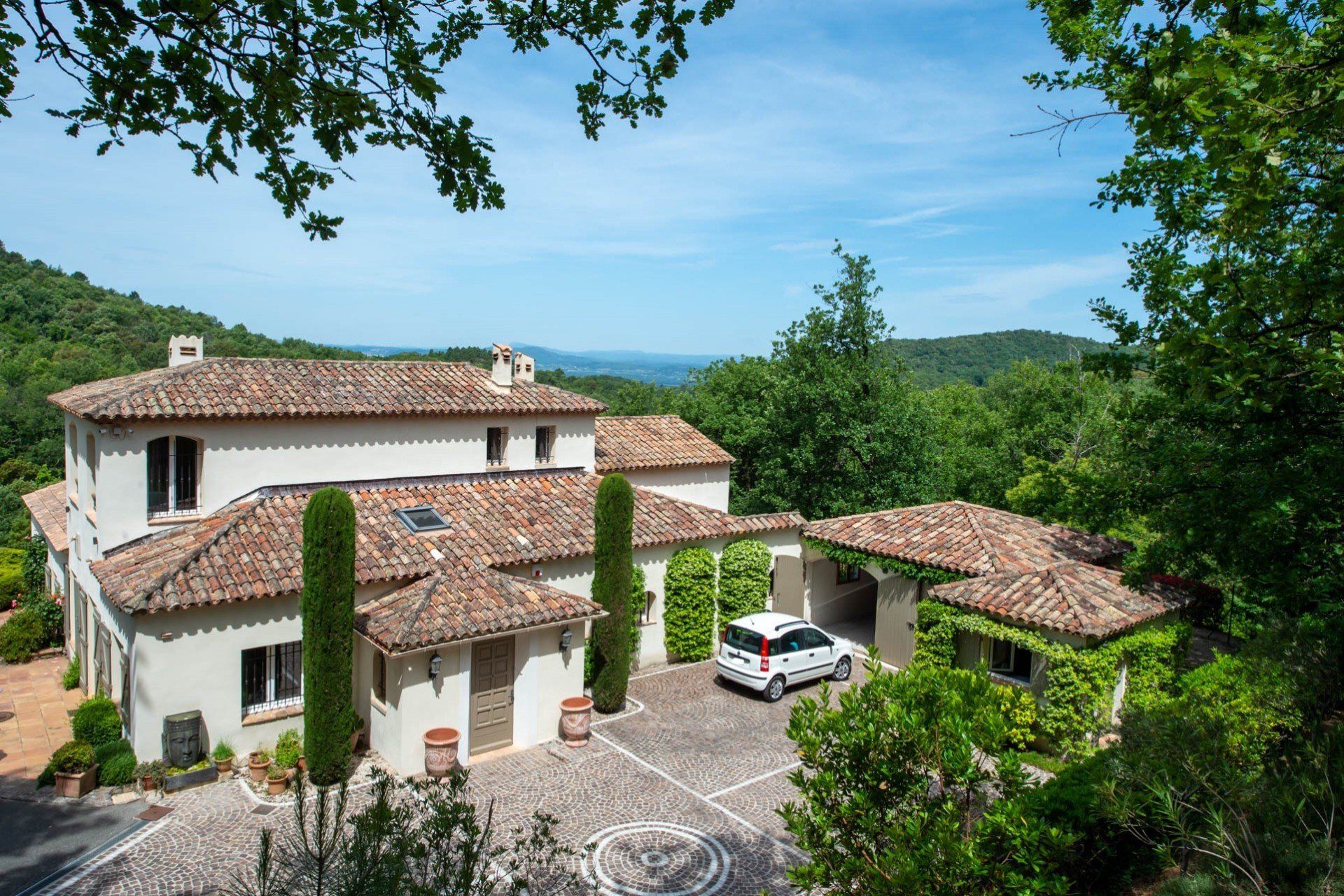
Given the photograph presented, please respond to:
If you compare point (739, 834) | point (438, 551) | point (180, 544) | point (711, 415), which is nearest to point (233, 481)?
point (180, 544)

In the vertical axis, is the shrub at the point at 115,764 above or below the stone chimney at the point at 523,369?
below

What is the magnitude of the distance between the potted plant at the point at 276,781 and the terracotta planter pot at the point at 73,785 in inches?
107

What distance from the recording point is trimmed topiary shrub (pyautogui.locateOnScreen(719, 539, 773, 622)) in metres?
20.7

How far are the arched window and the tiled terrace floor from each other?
4630 mm

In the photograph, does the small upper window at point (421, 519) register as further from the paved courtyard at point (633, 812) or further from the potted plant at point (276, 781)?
the potted plant at point (276, 781)

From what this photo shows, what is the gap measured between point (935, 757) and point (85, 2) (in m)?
8.03

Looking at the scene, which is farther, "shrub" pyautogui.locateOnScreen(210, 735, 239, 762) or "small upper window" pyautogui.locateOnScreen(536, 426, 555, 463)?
"small upper window" pyautogui.locateOnScreen(536, 426, 555, 463)

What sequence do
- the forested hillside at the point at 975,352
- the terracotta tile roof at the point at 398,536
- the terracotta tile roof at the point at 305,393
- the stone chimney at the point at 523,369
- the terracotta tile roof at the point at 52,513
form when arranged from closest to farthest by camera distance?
the terracotta tile roof at the point at 398,536, the terracotta tile roof at the point at 305,393, the terracotta tile roof at the point at 52,513, the stone chimney at the point at 523,369, the forested hillside at the point at 975,352

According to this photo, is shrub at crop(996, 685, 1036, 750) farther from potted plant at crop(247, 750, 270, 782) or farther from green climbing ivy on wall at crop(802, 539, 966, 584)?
potted plant at crop(247, 750, 270, 782)

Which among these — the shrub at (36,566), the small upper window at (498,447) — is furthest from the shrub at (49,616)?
the small upper window at (498,447)

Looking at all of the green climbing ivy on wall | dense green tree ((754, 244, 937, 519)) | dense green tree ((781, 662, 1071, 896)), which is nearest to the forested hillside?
dense green tree ((754, 244, 937, 519))

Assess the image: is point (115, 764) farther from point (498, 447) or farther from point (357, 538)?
point (498, 447)

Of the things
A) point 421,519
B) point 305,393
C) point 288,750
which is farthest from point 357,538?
point 288,750

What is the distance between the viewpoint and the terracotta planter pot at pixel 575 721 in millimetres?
15469
